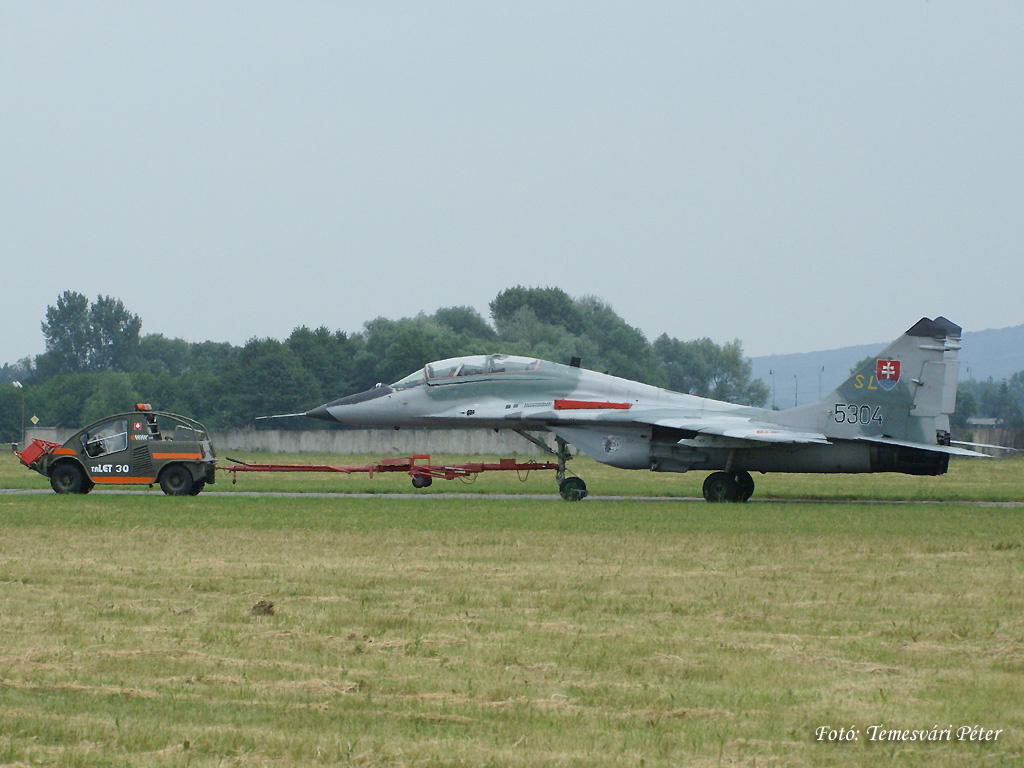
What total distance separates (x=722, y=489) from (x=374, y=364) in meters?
63.9

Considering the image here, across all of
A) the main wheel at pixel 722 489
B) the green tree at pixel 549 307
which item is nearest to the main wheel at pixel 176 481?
the main wheel at pixel 722 489

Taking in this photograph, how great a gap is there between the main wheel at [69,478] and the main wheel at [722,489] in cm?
1377

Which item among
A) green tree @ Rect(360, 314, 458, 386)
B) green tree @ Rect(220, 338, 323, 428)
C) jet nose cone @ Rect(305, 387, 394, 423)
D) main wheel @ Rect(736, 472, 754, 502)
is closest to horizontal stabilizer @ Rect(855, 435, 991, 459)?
main wheel @ Rect(736, 472, 754, 502)

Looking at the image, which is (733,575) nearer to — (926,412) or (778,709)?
(778,709)

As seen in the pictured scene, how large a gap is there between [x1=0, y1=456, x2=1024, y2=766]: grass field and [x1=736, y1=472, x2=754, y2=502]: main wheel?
27.6ft

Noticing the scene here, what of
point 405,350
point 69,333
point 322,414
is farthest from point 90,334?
point 322,414

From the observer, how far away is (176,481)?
24672 mm

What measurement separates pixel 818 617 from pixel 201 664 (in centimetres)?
506

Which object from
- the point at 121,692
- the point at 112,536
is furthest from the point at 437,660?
the point at 112,536

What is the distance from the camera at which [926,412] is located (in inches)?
929

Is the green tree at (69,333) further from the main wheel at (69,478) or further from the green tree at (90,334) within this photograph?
the main wheel at (69,478)

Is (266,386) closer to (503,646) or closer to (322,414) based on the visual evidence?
(322,414)

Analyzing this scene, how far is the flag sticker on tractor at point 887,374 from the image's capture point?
23.8m

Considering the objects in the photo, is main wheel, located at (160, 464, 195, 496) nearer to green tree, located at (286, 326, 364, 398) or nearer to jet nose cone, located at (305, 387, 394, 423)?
jet nose cone, located at (305, 387, 394, 423)
